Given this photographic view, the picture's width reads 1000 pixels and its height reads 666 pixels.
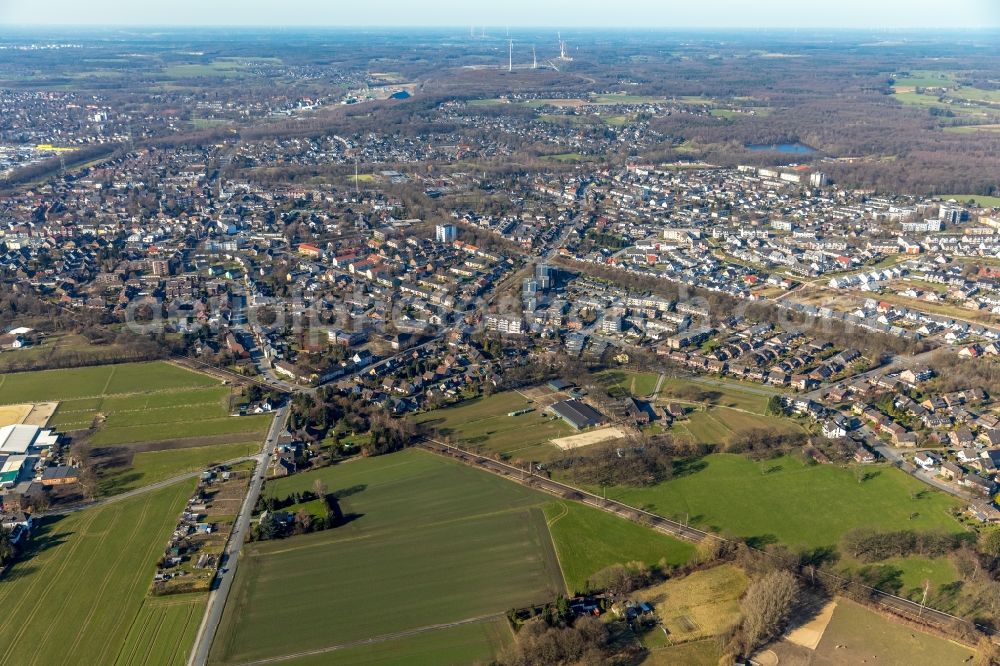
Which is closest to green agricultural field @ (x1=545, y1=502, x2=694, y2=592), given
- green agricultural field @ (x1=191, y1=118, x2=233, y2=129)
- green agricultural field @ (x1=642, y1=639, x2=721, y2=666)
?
green agricultural field @ (x1=642, y1=639, x2=721, y2=666)

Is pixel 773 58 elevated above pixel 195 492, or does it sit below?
above

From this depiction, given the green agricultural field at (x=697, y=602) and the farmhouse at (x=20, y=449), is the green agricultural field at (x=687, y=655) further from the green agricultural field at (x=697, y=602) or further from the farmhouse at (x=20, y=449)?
the farmhouse at (x=20, y=449)

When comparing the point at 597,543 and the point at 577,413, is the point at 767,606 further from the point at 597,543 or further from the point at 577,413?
the point at 577,413

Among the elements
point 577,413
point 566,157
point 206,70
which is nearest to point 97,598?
point 577,413

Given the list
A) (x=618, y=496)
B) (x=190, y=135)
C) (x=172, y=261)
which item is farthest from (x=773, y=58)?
(x=618, y=496)

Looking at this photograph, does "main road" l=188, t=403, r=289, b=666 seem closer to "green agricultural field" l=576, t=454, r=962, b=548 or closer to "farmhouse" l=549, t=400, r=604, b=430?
"farmhouse" l=549, t=400, r=604, b=430

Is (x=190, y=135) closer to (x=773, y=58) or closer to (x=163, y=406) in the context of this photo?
(x=163, y=406)
